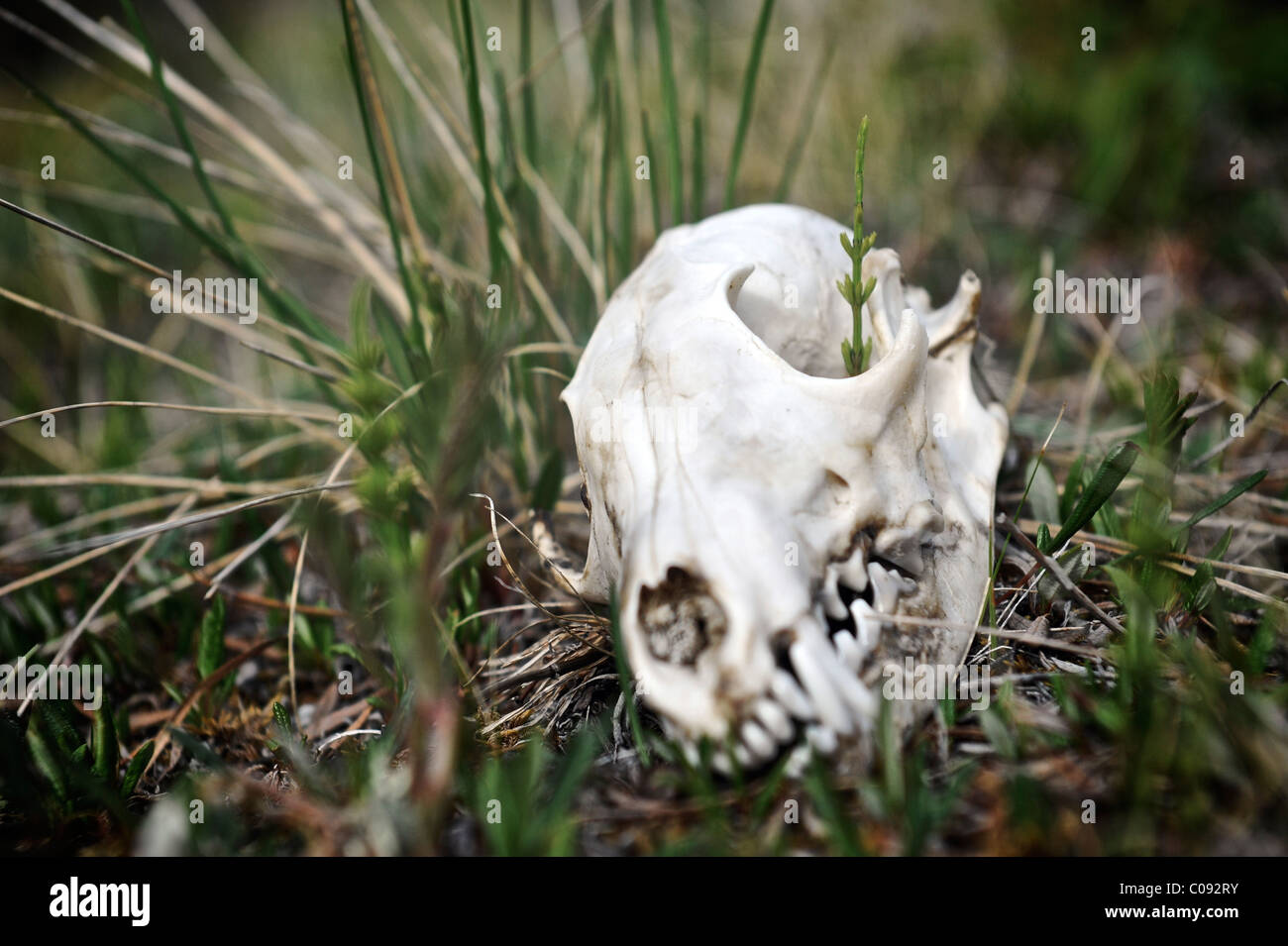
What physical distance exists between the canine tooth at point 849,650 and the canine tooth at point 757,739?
174mm

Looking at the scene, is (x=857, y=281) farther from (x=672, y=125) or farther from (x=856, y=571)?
(x=672, y=125)

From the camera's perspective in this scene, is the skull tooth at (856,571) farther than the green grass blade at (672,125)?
No

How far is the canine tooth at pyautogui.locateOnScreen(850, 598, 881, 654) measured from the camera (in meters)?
1.30

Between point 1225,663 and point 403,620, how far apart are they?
1402 millimetres

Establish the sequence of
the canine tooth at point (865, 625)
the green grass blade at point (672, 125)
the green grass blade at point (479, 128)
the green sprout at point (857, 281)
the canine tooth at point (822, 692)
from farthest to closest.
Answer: the green grass blade at point (672, 125)
the green grass blade at point (479, 128)
the green sprout at point (857, 281)
the canine tooth at point (865, 625)
the canine tooth at point (822, 692)

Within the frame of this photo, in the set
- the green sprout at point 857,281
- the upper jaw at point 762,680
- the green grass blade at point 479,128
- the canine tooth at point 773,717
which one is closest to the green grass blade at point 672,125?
the green grass blade at point 479,128

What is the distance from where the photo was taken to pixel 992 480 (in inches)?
64.2

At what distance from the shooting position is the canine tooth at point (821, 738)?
1.20 metres

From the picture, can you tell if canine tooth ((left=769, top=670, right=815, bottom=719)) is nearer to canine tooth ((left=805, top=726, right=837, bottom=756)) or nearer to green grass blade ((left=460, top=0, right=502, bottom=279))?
canine tooth ((left=805, top=726, right=837, bottom=756))

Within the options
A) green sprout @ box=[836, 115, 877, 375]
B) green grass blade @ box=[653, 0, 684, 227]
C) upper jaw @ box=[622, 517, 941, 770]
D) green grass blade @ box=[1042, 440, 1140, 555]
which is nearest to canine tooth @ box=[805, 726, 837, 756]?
upper jaw @ box=[622, 517, 941, 770]

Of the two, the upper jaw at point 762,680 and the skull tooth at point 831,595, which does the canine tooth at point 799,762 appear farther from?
the skull tooth at point 831,595
